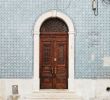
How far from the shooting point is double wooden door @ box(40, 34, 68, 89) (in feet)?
48.0

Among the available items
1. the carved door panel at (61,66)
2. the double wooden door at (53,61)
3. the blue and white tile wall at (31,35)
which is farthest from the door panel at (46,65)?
the blue and white tile wall at (31,35)

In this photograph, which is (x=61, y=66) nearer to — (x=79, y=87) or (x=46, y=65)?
(x=46, y=65)

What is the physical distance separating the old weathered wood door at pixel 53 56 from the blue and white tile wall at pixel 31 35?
1.69ft

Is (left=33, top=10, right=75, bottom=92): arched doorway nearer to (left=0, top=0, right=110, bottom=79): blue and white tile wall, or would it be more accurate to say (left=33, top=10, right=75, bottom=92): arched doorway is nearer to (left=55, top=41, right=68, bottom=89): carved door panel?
(left=0, top=0, right=110, bottom=79): blue and white tile wall

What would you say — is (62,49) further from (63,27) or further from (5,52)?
(5,52)

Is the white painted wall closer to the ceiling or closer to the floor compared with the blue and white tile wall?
closer to the floor

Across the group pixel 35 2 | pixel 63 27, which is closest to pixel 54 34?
pixel 63 27

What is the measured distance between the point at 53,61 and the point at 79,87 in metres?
1.38

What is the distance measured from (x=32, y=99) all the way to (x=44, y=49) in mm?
1900

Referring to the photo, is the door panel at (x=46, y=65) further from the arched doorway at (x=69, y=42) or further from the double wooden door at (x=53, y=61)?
the arched doorway at (x=69, y=42)

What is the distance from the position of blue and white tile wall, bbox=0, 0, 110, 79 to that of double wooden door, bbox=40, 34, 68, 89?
524mm

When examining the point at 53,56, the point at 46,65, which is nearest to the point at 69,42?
the point at 53,56

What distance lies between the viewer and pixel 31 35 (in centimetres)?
1430

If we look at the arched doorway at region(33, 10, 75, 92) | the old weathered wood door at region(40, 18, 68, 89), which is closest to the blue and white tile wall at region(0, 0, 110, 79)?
the arched doorway at region(33, 10, 75, 92)
